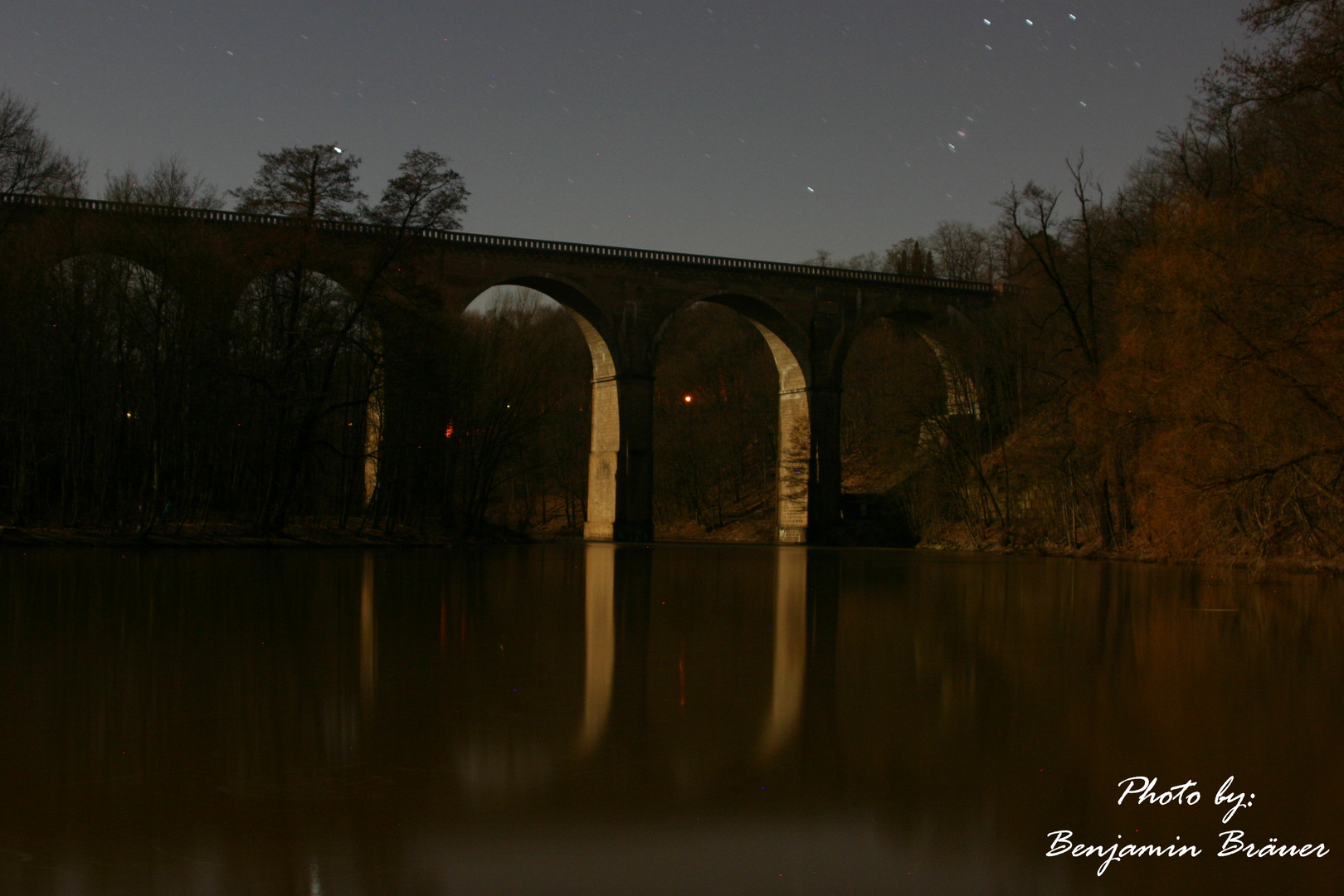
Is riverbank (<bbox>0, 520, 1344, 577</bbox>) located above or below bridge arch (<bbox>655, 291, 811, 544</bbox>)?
below

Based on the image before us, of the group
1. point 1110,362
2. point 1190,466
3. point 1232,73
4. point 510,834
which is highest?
point 1232,73

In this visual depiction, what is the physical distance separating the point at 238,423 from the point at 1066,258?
2066cm

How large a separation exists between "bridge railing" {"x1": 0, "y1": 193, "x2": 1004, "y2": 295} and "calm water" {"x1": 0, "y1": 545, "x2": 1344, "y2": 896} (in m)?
17.0

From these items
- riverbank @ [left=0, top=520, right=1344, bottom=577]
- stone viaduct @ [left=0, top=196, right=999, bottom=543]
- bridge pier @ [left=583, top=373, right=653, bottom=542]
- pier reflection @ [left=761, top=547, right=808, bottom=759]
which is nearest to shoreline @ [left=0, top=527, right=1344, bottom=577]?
riverbank @ [left=0, top=520, right=1344, bottom=577]

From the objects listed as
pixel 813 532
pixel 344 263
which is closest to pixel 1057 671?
pixel 344 263

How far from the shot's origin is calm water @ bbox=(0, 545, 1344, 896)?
3.13 m

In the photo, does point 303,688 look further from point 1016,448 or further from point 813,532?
point 813,532

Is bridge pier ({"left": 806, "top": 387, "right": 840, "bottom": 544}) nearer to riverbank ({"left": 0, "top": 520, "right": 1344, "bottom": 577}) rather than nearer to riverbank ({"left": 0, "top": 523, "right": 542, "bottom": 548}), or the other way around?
riverbank ({"left": 0, "top": 520, "right": 1344, "bottom": 577})

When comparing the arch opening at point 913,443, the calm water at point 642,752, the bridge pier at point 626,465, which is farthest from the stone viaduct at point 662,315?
the calm water at point 642,752

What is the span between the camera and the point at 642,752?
14.9ft

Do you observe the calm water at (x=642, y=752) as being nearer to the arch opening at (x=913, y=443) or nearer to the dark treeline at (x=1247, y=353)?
the dark treeline at (x=1247, y=353)

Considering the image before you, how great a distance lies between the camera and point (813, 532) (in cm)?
4525

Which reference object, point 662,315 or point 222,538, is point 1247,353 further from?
point 662,315

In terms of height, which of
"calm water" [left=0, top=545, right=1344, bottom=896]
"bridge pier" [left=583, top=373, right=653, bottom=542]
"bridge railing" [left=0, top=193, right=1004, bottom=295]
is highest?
"bridge railing" [left=0, top=193, right=1004, bottom=295]
